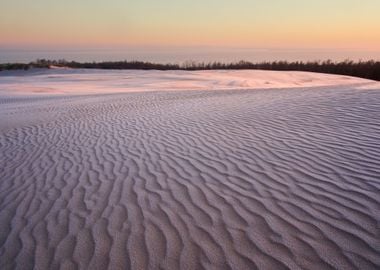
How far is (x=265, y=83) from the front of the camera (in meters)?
20.1

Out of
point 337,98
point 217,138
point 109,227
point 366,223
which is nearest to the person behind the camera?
point 366,223

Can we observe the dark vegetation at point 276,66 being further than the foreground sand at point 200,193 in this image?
Yes

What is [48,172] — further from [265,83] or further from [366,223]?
[265,83]

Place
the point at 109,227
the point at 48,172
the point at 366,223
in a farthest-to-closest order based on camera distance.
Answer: the point at 48,172 < the point at 109,227 < the point at 366,223

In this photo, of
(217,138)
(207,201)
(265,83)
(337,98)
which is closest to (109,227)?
(207,201)

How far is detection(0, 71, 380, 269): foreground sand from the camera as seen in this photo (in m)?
2.92

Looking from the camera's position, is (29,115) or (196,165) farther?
(29,115)

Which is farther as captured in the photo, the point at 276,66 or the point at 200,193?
the point at 276,66

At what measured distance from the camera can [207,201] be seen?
3.83 meters

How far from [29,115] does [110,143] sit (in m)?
4.86

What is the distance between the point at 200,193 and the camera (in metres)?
4.05

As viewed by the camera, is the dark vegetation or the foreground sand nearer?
the foreground sand

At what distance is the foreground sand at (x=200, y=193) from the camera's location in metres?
2.92

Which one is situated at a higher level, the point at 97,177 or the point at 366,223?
the point at 366,223
